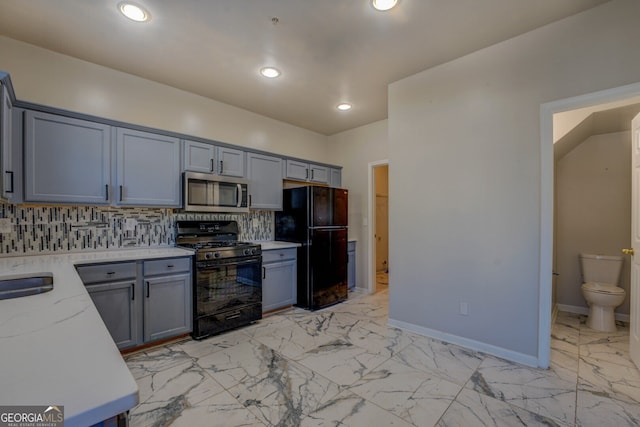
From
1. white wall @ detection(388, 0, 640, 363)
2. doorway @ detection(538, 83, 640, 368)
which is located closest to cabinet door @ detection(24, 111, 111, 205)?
white wall @ detection(388, 0, 640, 363)

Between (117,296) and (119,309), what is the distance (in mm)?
113

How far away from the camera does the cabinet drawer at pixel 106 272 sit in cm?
229

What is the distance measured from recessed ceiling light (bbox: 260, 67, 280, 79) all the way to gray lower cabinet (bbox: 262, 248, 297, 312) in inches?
76.3

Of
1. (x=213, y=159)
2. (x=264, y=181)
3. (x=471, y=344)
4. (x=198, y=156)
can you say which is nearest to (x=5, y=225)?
(x=198, y=156)

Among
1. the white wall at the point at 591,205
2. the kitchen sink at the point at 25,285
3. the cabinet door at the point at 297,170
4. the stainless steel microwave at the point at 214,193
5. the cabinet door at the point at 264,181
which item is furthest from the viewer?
the cabinet door at the point at 297,170

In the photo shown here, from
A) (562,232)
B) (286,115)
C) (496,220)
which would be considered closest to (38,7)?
(286,115)

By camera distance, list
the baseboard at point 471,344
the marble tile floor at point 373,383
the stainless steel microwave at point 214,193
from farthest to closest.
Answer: the stainless steel microwave at point 214,193 < the baseboard at point 471,344 < the marble tile floor at point 373,383

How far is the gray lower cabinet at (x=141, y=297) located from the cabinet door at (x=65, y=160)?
0.68 metres

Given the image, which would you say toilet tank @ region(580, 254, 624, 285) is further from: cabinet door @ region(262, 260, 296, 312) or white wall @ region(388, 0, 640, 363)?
cabinet door @ region(262, 260, 296, 312)

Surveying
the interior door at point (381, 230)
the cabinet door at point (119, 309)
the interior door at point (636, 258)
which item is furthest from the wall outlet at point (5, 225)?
the interior door at point (381, 230)

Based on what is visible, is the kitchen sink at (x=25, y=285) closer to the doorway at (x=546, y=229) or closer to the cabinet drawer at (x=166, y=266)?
the cabinet drawer at (x=166, y=266)

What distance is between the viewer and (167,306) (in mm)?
2730

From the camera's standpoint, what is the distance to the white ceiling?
2066mm

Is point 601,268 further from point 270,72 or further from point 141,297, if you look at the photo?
point 141,297
